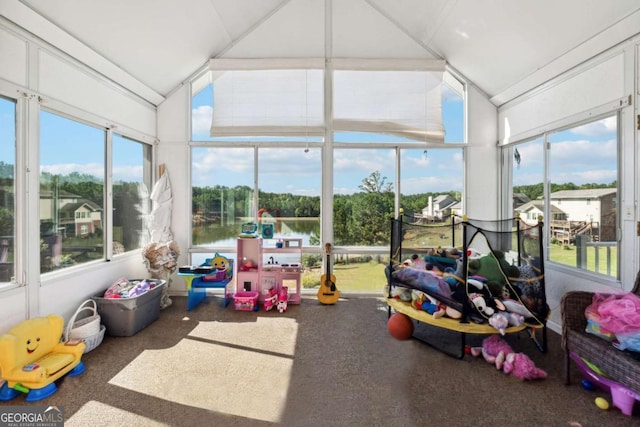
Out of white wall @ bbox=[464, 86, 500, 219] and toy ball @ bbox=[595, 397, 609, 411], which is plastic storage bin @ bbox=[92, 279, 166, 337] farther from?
white wall @ bbox=[464, 86, 500, 219]

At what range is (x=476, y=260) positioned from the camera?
3.13 meters

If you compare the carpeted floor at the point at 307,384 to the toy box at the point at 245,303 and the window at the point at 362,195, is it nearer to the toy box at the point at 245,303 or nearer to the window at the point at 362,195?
the toy box at the point at 245,303

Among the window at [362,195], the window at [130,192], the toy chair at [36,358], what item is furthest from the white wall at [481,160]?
the toy chair at [36,358]

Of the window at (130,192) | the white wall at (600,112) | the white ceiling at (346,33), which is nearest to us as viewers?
the white wall at (600,112)

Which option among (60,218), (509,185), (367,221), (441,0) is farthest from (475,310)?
(60,218)

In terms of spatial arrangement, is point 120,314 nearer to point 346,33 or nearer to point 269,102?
point 269,102

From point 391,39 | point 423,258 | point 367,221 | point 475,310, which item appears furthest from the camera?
point 367,221

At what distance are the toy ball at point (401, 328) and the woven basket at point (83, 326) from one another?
9.14 ft

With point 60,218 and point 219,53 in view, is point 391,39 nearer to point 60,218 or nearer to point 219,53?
point 219,53

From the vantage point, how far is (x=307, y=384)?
2.33m

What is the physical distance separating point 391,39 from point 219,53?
2.41 m

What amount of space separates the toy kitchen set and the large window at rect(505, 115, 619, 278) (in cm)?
303

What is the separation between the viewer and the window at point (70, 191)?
2889mm

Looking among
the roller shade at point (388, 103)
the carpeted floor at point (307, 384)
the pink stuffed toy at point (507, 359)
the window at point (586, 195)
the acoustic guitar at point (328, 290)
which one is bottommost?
the carpeted floor at point (307, 384)
